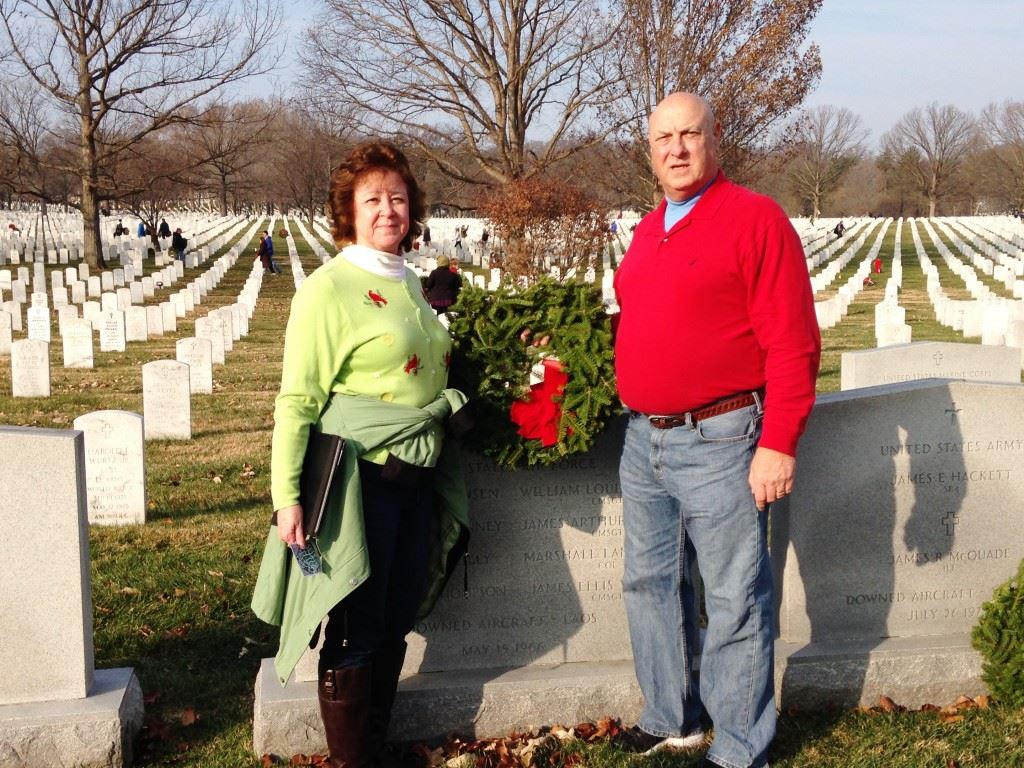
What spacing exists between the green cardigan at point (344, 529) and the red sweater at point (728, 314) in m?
0.75

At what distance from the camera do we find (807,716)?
4.47 meters

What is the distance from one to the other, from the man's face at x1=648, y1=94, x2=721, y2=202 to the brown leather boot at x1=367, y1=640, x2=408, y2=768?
1908 millimetres

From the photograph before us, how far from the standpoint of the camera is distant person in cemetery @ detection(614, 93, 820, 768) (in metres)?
3.36

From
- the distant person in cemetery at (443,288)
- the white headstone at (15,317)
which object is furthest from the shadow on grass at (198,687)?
the white headstone at (15,317)

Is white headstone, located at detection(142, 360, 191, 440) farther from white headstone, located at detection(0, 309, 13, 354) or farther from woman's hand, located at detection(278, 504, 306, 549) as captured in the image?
white headstone, located at detection(0, 309, 13, 354)

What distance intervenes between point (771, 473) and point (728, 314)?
1.70ft

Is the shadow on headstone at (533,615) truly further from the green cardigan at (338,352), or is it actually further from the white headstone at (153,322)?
the white headstone at (153,322)

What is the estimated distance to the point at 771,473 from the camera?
3.39 meters

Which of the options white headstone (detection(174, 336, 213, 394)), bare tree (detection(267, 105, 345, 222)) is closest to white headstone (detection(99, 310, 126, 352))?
white headstone (detection(174, 336, 213, 394))

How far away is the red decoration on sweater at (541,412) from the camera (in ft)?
13.4

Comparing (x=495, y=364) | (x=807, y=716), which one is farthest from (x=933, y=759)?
(x=495, y=364)

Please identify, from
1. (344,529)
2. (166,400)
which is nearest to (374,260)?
(344,529)

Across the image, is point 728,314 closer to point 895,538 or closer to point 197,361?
point 895,538

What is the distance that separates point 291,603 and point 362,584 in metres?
0.26
